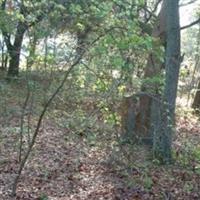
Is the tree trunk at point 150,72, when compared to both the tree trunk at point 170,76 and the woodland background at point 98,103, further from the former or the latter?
the tree trunk at point 170,76

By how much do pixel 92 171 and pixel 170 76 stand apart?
236 centimetres

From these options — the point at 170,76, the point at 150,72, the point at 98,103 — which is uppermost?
the point at 150,72

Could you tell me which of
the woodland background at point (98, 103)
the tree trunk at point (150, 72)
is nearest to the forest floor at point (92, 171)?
the woodland background at point (98, 103)

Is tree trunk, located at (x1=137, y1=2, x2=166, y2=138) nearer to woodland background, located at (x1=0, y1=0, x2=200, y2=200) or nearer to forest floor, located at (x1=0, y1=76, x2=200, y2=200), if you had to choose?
woodland background, located at (x1=0, y1=0, x2=200, y2=200)

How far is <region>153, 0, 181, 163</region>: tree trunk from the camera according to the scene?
8555 mm

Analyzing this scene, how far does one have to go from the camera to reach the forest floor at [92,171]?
7.19 metres

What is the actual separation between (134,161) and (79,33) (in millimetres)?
2705

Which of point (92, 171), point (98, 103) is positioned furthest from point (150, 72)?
point (92, 171)

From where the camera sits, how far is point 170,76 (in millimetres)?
8742

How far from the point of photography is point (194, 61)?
80.3 feet

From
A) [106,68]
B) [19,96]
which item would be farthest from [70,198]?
[19,96]

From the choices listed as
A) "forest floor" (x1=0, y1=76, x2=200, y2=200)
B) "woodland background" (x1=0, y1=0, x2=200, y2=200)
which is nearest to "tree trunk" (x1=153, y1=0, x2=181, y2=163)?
"woodland background" (x1=0, y1=0, x2=200, y2=200)

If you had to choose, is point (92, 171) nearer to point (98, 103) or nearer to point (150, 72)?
point (98, 103)

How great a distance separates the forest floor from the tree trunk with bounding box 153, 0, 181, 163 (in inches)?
14.6
